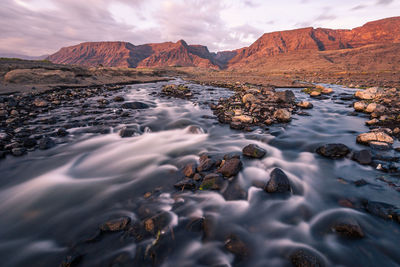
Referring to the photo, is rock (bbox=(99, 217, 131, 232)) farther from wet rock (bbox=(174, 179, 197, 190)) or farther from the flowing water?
wet rock (bbox=(174, 179, 197, 190))

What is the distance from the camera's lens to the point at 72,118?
867 centimetres

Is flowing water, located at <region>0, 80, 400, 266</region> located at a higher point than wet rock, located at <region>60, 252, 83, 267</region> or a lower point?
lower

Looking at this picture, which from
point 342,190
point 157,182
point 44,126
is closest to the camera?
point 342,190

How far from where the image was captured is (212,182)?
12.5ft

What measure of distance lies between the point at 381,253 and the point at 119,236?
12.8 ft

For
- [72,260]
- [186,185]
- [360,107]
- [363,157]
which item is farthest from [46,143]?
[360,107]

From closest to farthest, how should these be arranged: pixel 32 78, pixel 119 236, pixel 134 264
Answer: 1. pixel 134 264
2. pixel 119 236
3. pixel 32 78

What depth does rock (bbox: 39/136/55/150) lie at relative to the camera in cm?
567

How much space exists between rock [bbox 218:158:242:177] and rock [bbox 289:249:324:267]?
1.93m

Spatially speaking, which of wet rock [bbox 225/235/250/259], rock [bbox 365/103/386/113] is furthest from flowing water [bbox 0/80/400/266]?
rock [bbox 365/103/386/113]

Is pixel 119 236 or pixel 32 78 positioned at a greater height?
pixel 32 78

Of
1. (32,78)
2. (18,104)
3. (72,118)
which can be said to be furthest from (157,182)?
(32,78)

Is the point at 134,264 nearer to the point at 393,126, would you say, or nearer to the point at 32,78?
the point at 393,126

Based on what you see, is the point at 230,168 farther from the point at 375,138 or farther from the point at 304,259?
the point at 375,138
